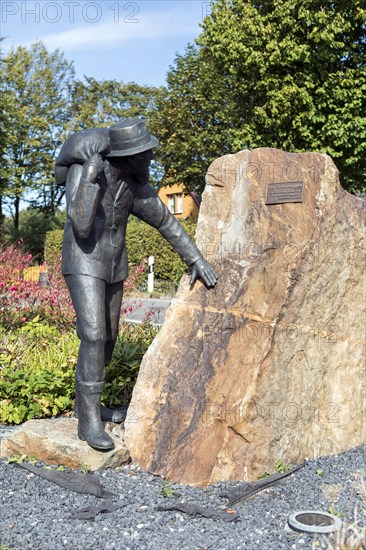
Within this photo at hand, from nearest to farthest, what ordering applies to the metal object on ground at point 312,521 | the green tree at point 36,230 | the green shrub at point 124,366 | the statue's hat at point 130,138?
1. the metal object on ground at point 312,521
2. the statue's hat at point 130,138
3. the green shrub at point 124,366
4. the green tree at point 36,230

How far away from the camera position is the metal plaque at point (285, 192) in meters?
4.70

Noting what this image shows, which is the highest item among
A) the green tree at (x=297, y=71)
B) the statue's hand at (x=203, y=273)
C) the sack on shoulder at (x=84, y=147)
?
the green tree at (x=297, y=71)

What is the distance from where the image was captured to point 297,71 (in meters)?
19.1

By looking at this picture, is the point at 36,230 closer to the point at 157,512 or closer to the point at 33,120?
the point at 33,120

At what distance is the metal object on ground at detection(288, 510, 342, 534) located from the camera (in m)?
3.46

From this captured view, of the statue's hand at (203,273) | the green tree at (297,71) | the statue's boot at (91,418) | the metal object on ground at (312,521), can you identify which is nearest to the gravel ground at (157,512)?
the metal object on ground at (312,521)

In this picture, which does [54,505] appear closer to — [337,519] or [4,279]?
[337,519]

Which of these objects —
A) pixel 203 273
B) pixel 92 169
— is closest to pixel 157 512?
pixel 203 273

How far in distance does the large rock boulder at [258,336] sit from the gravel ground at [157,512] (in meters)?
0.25

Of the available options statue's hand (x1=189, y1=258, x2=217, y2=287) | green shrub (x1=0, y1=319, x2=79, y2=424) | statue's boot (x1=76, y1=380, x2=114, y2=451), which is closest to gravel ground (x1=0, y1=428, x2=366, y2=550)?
statue's boot (x1=76, y1=380, x2=114, y2=451)

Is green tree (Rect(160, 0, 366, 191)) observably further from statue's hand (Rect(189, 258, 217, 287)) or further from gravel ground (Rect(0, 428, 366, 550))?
gravel ground (Rect(0, 428, 366, 550))

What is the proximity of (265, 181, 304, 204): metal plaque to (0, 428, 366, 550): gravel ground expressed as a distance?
190 centimetres

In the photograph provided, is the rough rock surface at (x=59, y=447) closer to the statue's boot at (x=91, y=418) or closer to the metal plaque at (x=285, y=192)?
the statue's boot at (x=91, y=418)

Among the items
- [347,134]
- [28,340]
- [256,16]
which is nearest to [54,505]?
[28,340]
